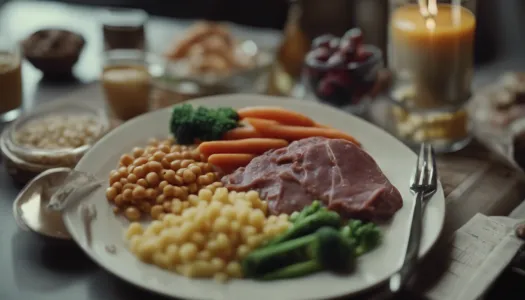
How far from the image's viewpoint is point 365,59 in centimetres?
248

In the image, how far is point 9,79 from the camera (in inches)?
99.3

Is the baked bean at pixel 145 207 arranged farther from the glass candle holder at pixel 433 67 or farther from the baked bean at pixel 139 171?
the glass candle holder at pixel 433 67

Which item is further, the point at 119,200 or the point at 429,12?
the point at 429,12

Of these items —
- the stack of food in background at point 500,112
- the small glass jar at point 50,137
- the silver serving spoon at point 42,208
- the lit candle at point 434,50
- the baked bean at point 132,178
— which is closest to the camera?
the silver serving spoon at point 42,208

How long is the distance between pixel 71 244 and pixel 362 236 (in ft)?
2.58

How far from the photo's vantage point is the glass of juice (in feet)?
8.27

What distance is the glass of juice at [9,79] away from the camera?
2520 mm

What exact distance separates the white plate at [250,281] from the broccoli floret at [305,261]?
0.02m

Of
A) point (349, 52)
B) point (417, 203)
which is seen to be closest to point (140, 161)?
point (417, 203)

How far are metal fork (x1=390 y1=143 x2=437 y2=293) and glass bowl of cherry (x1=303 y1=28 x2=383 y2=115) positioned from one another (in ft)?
1.46

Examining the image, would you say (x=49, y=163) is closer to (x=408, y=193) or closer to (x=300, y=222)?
(x=300, y=222)

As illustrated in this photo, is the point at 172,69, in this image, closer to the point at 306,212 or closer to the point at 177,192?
the point at 177,192

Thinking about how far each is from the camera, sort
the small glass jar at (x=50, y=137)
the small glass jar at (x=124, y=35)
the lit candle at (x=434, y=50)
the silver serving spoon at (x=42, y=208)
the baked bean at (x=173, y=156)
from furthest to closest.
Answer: the small glass jar at (x=124, y=35) < the lit candle at (x=434, y=50) < the small glass jar at (x=50, y=137) < the baked bean at (x=173, y=156) < the silver serving spoon at (x=42, y=208)

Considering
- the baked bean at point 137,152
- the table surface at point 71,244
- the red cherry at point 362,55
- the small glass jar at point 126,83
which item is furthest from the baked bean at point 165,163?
the red cherry at point 362,55
